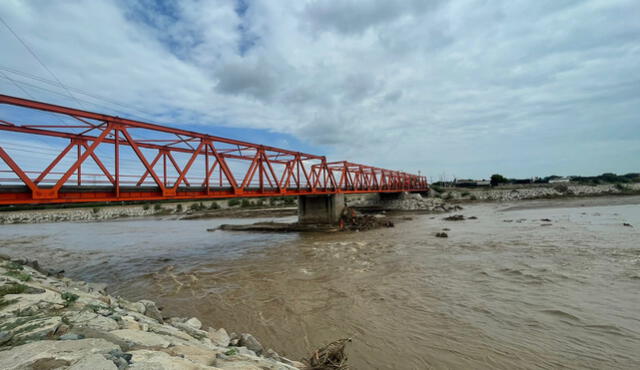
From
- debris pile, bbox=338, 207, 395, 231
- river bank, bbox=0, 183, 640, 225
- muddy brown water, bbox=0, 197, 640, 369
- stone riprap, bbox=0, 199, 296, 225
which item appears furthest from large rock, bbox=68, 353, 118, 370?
stone riprap, bbox=0, 199, 296, 225

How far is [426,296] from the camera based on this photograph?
8867 millimetres

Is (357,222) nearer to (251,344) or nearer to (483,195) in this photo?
(251,344)

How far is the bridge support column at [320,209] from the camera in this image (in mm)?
31031

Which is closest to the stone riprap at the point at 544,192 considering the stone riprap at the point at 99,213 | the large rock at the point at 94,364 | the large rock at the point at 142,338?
the stone riprap at the point at 99,213

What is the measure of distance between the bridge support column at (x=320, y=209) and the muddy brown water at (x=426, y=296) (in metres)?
12.7

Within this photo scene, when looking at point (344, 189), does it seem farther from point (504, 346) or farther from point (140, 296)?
point (504, 346)

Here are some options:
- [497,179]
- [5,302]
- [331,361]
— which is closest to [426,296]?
[331,361]

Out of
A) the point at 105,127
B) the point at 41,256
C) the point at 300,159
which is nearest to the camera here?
the point at 105,127

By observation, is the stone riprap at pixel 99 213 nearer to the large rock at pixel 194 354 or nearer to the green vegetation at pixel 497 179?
the large rock at pixel 194 354

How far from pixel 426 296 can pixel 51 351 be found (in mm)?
8882

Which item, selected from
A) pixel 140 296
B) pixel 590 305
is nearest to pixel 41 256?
pixel 140 296

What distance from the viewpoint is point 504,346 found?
5.86 m

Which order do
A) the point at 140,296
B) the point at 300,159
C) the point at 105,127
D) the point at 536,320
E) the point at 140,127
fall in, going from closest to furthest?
the point at 536,320, the point at 140,296, the point at 105,127, the point at 140,127, the point at 300,159

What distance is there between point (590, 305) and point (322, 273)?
8.85 meters
